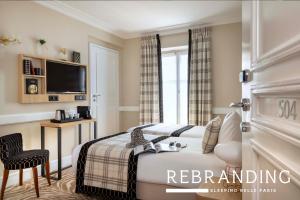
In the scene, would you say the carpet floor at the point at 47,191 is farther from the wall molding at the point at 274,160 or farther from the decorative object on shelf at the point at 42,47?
the wall molding at the point at 274,160

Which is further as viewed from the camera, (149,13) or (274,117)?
(149,13)

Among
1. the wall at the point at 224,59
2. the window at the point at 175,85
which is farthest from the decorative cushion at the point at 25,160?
the wall at the point at 224,59

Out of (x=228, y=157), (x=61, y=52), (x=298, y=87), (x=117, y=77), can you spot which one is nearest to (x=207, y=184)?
(x=228, y=157)

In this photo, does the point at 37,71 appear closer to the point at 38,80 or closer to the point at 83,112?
the point at 38,80

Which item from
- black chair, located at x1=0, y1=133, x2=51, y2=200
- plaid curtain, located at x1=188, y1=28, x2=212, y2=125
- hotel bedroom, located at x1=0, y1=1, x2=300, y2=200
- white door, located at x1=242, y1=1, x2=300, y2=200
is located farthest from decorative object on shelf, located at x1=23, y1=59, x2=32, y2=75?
plaid curtain, located at x1=188, y1=28, x2=212, y2=125

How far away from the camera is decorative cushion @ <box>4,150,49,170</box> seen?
7.20 ft

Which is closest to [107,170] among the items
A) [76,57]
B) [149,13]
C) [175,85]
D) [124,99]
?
[76,57]

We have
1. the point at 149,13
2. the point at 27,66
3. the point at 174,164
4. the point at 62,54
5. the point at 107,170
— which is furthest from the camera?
the point at 149,13

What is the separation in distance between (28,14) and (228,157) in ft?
10.2

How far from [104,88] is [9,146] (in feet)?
7.75

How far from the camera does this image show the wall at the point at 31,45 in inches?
104

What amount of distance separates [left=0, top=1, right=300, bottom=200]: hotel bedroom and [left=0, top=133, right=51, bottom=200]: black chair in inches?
0.4

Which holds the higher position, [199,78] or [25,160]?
[199,78]

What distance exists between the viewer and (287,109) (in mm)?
559
